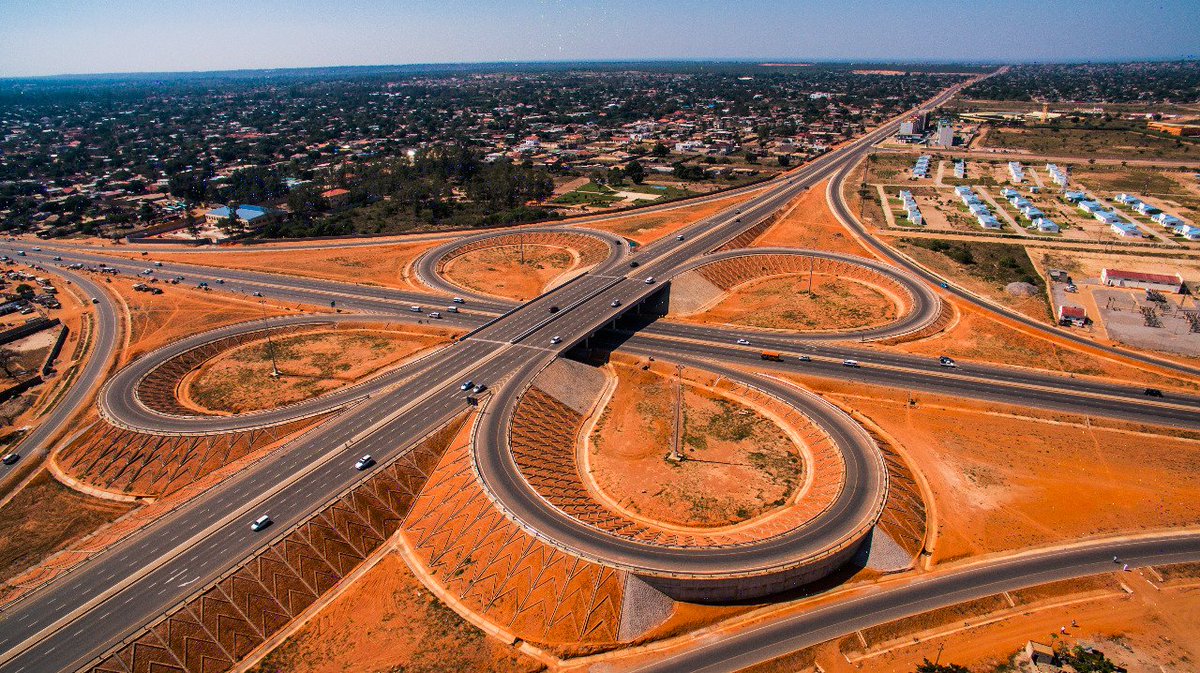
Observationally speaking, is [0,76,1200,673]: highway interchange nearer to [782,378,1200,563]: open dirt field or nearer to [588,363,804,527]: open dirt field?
[782,378,1200,563]: open dirt field

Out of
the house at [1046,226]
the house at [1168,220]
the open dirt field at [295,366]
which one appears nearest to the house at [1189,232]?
the house at [1168,220]

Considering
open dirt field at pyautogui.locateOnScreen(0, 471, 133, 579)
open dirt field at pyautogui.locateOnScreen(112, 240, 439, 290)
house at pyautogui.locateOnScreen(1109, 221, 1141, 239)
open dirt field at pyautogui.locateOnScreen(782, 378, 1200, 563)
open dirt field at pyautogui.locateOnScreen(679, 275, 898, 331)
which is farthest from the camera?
house at pyautogui.locateOnScreen(1109, 221, 1141, 239)

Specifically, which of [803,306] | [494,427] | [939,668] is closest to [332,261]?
[494,427]

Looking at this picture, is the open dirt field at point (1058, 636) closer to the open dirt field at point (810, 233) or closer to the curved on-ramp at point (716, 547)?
the curved on-ramp at point (716, 547)

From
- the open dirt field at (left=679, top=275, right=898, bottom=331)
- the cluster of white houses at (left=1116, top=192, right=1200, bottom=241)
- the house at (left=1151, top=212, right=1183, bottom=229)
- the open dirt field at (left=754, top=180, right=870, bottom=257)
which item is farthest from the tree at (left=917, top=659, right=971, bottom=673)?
the house at (left=1151, top=212, right=1183, bottom=229)

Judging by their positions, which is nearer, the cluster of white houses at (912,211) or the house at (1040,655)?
the house at (1040,655)

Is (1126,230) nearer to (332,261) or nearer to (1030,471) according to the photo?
(1030,471)
